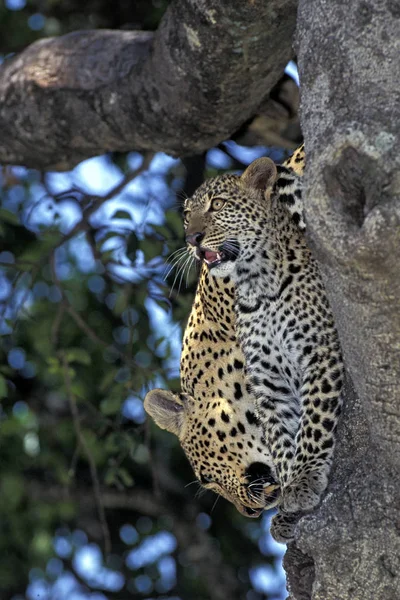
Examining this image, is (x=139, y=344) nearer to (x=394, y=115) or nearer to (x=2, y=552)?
(x=2, y=552)

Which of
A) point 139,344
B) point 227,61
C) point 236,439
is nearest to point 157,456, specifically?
point 139,344

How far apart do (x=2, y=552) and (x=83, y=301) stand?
2299 millimetres

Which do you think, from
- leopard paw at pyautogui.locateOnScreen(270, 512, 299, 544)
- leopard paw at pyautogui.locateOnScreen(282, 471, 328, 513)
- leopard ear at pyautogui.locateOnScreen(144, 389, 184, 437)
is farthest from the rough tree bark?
leopard ear at pyautogui.locateOnScreen(144, 389, 184, 437)

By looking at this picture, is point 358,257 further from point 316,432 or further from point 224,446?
point 224,446

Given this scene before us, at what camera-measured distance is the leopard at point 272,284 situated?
15.4 ft

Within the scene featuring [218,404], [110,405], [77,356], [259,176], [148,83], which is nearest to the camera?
[259,176]

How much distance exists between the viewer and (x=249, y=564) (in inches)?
414

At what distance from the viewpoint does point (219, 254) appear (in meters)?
4.87

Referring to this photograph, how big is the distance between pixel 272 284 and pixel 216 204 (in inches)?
16.5

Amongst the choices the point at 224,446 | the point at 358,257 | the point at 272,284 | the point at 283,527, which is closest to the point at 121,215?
the point at 224,446

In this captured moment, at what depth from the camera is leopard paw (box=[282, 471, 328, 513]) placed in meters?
4.37

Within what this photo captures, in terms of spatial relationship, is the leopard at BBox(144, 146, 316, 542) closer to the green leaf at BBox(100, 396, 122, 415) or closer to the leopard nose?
the leopard nose

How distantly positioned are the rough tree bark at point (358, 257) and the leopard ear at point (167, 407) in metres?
1.98

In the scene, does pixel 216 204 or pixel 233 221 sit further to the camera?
pixel 216 204
